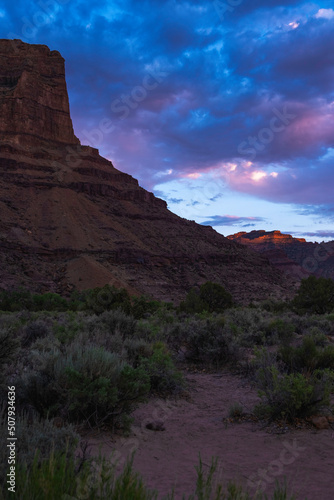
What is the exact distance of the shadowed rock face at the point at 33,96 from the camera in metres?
79.3

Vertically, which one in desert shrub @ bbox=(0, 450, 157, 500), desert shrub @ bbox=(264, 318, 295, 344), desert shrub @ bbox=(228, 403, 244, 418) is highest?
desert shrub @ bbox=(0, 450, 157, 500)

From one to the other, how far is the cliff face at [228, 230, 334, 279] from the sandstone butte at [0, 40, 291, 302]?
4213 cm

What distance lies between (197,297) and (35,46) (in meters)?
97.1

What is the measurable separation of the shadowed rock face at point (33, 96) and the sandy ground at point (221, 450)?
82.9m

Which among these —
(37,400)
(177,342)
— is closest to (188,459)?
(37,400)

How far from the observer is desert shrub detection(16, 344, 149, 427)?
441 cm

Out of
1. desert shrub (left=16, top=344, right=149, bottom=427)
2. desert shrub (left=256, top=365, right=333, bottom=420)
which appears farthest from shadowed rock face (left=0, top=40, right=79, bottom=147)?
desert shrub (left=256, top=365, right=333, bottom=420)

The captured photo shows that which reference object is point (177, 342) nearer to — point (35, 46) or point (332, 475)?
point (332, 475)

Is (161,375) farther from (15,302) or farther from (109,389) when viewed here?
(15,302)

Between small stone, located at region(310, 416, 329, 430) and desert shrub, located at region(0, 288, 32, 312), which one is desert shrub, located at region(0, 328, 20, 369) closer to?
small stone, located at region(310, 416, 329, 430)

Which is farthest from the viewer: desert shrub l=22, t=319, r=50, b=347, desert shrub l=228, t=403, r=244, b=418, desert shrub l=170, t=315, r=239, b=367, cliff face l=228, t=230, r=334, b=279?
cliff face l=228, t=230, r=334, b=279

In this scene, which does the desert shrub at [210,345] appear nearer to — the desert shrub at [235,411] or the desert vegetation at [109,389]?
the desert vegetation at [109,389]

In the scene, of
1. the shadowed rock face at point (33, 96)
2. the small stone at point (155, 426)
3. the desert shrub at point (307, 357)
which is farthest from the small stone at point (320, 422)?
the shadowed rock face at point (33, 96)

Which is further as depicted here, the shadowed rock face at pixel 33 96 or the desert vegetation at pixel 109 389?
the shadowed rock face at pixel 33 96
